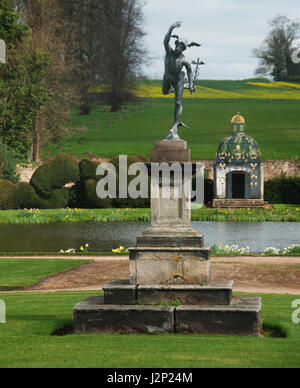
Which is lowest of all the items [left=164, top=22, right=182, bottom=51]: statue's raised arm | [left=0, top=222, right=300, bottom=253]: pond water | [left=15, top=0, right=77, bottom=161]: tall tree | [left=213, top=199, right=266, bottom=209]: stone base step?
[left=0, top=222, right=300, bottom=253]: pond water

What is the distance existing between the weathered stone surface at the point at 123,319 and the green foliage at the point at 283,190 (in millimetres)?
28311

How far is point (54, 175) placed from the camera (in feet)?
124

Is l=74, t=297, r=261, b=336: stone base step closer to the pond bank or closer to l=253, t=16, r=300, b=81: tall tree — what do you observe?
the pond bank

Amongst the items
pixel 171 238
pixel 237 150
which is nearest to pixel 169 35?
pixel 171 238

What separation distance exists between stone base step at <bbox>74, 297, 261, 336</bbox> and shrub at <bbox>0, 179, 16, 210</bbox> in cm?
2687

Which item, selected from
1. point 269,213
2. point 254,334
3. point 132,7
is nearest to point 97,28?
point 132,7

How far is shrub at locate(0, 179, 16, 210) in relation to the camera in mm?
36438

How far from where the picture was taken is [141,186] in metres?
36.8

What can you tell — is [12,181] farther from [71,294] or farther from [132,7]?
[132,7]

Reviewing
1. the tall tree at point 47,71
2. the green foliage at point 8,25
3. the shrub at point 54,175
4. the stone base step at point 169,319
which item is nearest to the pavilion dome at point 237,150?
the shrub at point 54,175

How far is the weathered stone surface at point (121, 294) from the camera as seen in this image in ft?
34.3

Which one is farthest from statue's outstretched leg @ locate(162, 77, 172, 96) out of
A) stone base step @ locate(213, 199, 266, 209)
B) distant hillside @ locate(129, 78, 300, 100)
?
distant hillside @ locate(129, 78, 300, 100)

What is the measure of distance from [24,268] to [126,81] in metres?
51.5

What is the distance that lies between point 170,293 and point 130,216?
21301 mm
